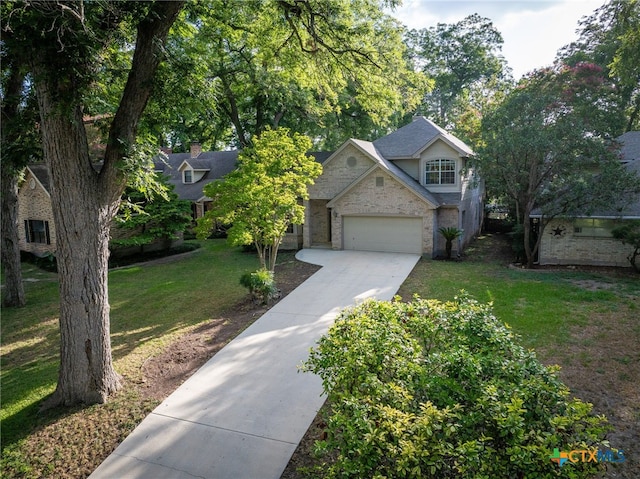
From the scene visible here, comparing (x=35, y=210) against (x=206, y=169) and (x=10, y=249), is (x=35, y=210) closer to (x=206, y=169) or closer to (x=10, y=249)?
(x=10, y=249)

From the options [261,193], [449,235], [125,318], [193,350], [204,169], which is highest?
[204,169]

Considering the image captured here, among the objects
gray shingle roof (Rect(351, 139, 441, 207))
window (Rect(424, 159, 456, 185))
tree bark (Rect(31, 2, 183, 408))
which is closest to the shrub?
tree bark (Rect(31, 2, 183, 408))

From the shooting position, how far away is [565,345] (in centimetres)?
862

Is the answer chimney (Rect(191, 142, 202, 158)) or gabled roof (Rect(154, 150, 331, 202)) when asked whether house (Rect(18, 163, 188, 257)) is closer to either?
gabled roof (Rect(154, 150, 331, 202))

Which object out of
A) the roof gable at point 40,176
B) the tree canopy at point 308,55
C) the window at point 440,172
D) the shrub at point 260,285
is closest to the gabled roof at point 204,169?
the roof gable at point 40,176

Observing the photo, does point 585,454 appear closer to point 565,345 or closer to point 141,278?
→ point 565,345

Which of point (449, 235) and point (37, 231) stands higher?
point (37, 231)

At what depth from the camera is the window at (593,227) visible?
51.5 feet

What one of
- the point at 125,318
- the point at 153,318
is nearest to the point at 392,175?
the point at 153,318

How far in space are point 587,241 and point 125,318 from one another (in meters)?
17.7

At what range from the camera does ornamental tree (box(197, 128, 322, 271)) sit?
12078 millimetres

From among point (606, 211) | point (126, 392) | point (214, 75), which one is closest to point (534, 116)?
point (606, 211)

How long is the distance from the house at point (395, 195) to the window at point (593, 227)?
4440 mm

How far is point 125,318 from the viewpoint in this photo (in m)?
11.6
